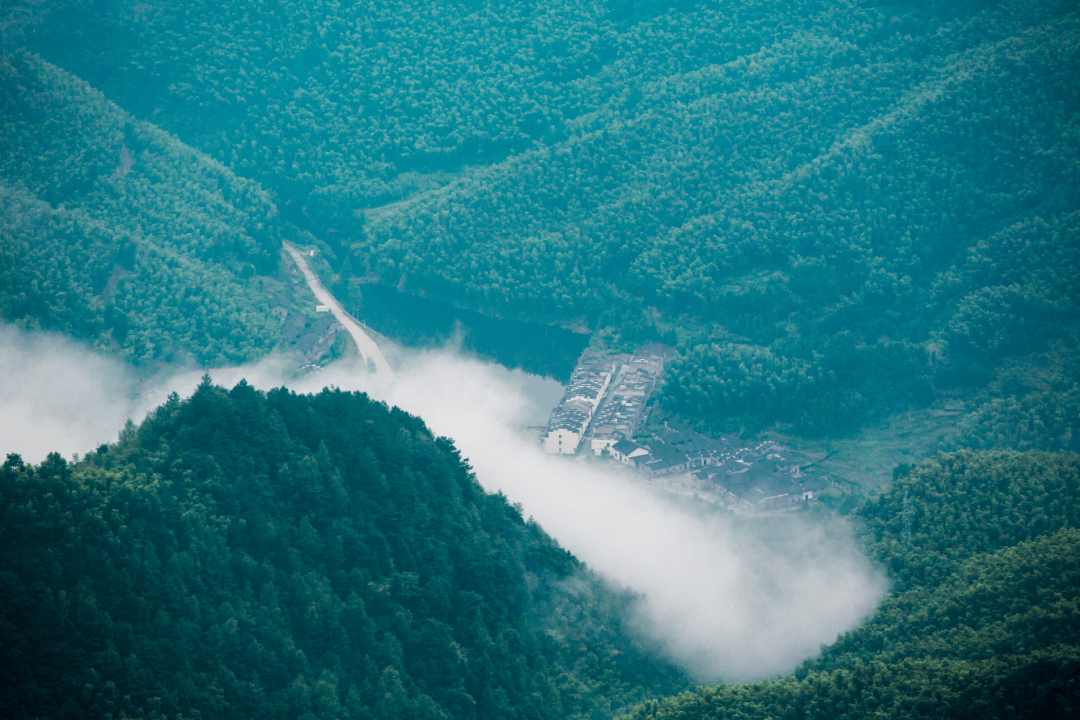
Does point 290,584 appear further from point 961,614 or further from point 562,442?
point 562,442

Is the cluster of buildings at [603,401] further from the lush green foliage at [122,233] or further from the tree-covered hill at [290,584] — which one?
the lush green foliage at [122,233]

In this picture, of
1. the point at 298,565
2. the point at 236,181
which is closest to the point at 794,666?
the point at 298,565

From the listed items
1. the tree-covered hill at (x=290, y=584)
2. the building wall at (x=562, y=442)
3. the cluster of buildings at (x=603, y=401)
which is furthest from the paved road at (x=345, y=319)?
the tree-covered hill at (x=290, y=584)

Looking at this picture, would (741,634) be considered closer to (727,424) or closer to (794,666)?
(794,666)

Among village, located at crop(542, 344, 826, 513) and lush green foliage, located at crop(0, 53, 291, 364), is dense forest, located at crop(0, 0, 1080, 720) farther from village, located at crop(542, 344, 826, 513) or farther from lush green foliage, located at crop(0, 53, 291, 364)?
village, located at crop(542, 344, 826, 513)

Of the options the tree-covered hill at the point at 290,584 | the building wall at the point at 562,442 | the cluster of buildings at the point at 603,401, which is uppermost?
the cluster of buildings at the point at 603,401

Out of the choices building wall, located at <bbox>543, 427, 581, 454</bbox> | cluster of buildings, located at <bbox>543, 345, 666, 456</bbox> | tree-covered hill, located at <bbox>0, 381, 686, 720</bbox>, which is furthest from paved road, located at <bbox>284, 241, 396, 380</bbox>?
tree-covered hill, located at <bbox>0, 381, 686, 720</bbox>
